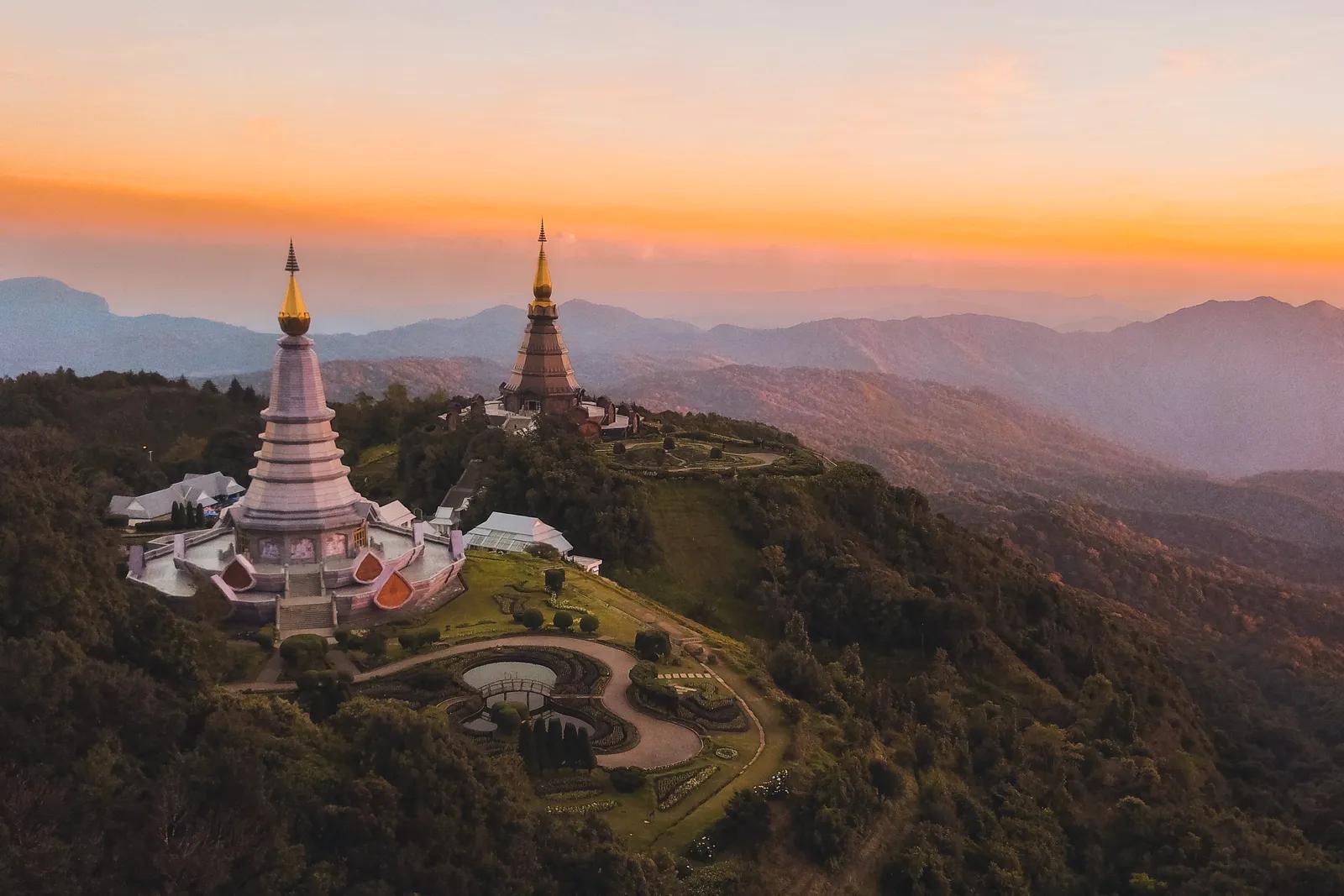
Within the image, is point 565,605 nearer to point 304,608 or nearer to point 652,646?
point 652,646

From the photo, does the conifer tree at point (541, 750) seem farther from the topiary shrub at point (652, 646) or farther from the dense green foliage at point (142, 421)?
the dense green foliage at point (142, 421)

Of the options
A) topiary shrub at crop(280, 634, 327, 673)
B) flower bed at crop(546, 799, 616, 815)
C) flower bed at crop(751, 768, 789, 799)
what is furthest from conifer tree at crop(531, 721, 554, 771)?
topiary shrub at crop(280, 634, 327, 673)

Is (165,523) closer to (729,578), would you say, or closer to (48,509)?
(729,578)

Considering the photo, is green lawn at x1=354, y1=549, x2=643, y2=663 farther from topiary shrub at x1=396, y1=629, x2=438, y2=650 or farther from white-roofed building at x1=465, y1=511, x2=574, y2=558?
Answer: white-roofed building at x1=465, y1=511, x2=574, y2=558

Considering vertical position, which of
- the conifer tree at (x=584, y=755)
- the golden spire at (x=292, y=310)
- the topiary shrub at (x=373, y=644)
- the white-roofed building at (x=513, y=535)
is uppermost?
the golden spire at (x=292, y=310)

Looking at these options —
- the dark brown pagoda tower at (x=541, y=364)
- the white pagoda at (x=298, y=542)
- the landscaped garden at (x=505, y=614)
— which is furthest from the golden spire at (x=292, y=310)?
the dark brown pagoda tower at (x=541, y=364)

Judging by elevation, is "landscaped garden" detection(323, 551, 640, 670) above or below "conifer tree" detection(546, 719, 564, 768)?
below
